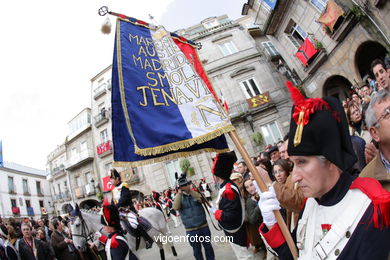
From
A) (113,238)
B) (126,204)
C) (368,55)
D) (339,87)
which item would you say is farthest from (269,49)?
(113,238)

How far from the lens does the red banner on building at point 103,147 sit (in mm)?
22828

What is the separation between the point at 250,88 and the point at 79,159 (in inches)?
795

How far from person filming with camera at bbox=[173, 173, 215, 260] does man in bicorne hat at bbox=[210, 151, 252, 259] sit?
0.98m

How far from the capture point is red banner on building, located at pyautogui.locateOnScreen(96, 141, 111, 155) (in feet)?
74.9

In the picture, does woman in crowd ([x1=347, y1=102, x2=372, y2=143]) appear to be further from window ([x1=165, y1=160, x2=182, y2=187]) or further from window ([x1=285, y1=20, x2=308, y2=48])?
window ([x1=165, y1=160, x2=182, y2=187])

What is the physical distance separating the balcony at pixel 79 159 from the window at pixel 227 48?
17.7 meters

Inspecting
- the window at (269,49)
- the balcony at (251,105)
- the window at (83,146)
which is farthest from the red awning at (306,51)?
the window at (83,146)

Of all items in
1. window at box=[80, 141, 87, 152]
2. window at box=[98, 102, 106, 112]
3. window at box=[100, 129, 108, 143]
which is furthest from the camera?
window at box=[80, 141, 87, 152]

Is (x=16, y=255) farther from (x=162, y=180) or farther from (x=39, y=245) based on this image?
(x=162, y=180)

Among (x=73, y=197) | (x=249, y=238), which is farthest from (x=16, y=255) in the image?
(x=73, y=197)

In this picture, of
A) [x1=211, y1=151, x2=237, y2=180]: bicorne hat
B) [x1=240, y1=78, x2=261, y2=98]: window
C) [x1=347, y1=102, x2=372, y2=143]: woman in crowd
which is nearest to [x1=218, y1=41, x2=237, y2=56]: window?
[x1=240, y1=78, x2=261, y2=98]: window

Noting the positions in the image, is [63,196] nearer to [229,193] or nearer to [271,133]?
[271,133]

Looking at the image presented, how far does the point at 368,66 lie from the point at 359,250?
48.3 ft

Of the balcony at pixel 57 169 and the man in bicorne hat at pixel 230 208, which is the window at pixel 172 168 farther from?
the balcony at pixel 57 169
